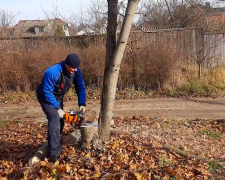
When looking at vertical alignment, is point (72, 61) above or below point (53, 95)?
above

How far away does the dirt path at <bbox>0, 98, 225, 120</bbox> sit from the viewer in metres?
8.64

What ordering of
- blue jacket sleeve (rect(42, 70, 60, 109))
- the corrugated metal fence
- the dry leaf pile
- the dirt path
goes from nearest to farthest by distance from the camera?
the dry leaf pile, blue jacket sleeve (rect(42, 70, 60, 109)), the dirt path, the corrugated metal fence

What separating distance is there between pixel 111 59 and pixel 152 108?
5449 millimetres

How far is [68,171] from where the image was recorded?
378 centimetres

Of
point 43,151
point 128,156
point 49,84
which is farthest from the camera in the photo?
point 43,151

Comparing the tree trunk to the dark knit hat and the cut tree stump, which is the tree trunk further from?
the dark knit hat

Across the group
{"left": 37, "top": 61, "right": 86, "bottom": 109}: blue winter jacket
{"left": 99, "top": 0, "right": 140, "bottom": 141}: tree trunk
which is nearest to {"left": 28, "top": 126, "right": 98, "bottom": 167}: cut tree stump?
{"left": 99, "top": 0, "right": 140, "bottom": 141}: tree trunk

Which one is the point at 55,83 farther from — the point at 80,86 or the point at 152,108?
the point at 152,108

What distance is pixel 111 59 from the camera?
4418 mm

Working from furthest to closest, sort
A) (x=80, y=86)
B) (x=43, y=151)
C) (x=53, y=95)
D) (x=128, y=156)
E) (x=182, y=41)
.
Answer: (x=182, y=41), (x=80, y=86), (x=43, y=151), (x=128, y=156), (x=53, y=95)

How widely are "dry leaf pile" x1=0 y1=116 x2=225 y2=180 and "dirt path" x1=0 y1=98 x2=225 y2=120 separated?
1.89 m

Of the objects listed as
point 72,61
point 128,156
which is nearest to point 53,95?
point 72,61

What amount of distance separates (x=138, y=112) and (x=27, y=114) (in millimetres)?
4091

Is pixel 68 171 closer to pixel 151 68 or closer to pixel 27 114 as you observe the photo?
pixel 27 114
